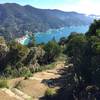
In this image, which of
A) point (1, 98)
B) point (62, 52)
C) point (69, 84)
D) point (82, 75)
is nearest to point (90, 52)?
point (82, 75)


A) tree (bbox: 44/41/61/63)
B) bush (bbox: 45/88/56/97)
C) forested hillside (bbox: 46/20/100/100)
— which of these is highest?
forested hillside (bbox: 46/20/100/100)

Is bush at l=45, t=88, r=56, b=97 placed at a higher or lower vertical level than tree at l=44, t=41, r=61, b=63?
higher

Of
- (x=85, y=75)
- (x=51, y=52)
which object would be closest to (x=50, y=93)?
(x=85, y=75)

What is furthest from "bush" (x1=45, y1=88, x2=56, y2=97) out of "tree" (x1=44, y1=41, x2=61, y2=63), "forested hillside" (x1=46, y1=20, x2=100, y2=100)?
"tree" (x1=44, y1=41, x2=61, y2=63)

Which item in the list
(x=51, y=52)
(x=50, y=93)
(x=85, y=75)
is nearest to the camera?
(x=50, y=93)

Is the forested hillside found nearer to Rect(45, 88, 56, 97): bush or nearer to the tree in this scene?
Rect(45, 88, 56, 97): bush

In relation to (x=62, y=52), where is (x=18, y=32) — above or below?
below

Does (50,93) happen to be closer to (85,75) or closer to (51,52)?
(85,75)

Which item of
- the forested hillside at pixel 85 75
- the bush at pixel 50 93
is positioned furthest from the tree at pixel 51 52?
the bush at pixel 50 93

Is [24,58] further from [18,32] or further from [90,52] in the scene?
[18,32]

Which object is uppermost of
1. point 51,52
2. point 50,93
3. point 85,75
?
point 85,75

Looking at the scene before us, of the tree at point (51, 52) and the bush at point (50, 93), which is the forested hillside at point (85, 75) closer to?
the bush at point (50, 93)
